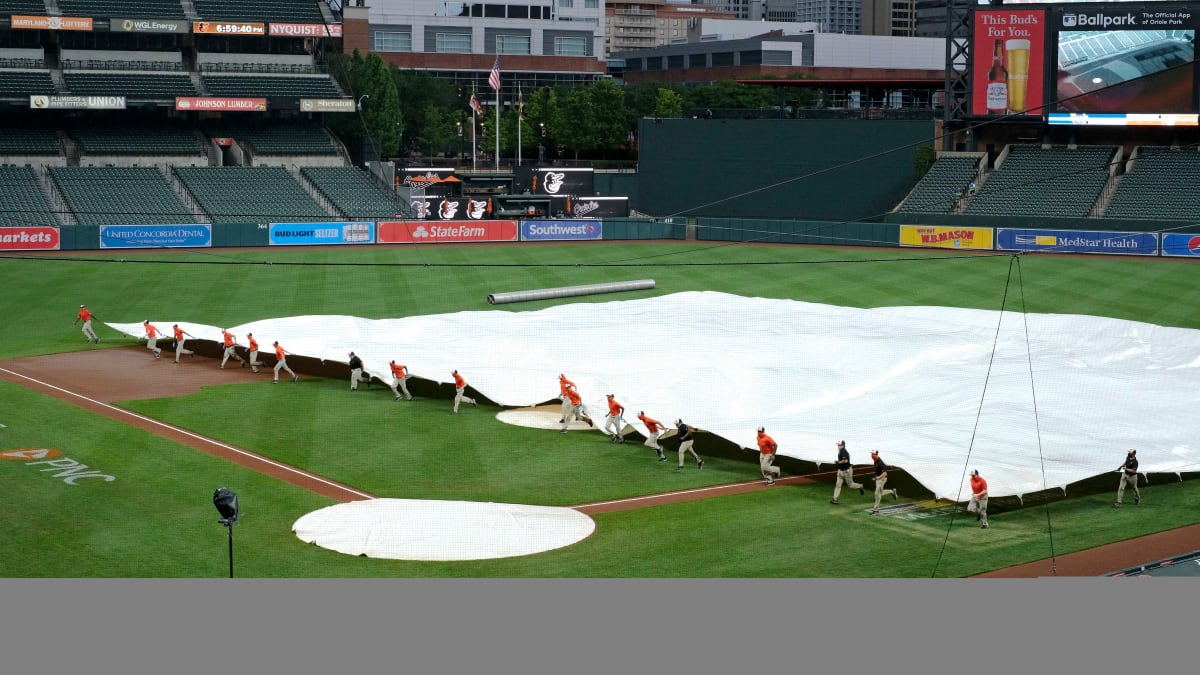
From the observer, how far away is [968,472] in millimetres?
20516

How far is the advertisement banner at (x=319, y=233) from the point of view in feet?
193

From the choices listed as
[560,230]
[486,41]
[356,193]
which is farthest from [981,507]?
[486,41]

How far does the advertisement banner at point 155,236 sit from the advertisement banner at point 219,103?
1018 centimetres

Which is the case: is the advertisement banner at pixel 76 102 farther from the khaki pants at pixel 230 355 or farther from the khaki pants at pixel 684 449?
the khaki pants at pixel 684 449

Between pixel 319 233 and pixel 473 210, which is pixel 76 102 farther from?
pixel 473 210

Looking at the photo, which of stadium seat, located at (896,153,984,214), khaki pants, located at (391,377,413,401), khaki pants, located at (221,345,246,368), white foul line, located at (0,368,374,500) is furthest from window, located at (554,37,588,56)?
khaki pants, located at (391,377,413,401)

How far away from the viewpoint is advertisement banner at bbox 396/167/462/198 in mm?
Result: 68250

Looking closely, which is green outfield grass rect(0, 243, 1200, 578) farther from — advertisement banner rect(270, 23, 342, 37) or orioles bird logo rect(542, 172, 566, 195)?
advertisement banner rect(270, 23, 342, 37)

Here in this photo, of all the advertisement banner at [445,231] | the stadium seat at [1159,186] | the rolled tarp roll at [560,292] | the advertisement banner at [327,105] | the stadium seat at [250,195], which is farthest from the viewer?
the advertisement banner at [327,105]

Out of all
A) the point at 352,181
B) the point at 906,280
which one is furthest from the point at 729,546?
the point at 352,181

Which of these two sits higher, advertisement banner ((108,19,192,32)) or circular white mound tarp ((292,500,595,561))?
advertisement banner ((108,19,192,32))

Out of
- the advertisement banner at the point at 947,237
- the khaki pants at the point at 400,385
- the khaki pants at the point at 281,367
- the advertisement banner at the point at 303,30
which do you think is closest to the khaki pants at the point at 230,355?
the khaki pants at the point at 281,367

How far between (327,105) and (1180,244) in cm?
4144

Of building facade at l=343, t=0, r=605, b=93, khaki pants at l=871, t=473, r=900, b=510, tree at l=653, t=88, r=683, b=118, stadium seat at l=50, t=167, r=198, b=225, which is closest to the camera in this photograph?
khaki pants at l=871, t=473, r=900, b=510
